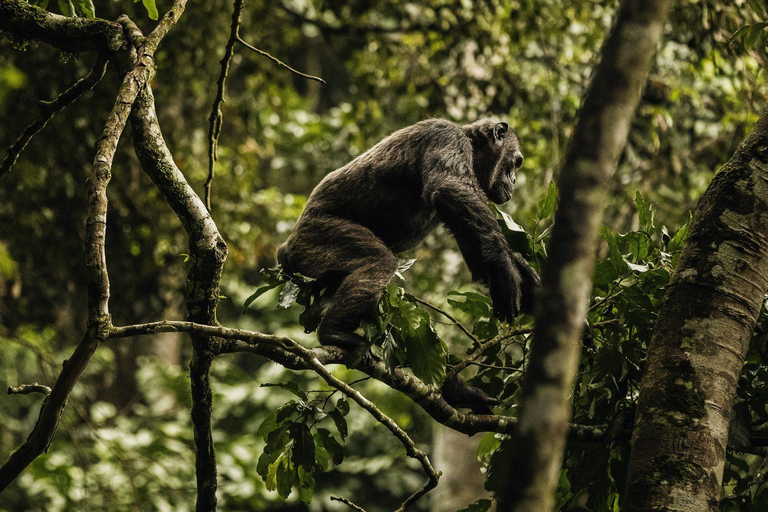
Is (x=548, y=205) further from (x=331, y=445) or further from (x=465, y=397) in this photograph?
(x=331, y=445)

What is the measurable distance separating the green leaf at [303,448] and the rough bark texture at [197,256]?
12.3 inches

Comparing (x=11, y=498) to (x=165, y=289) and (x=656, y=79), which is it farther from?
(x=656, y=79)

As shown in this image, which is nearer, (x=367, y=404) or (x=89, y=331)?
(x=89, y=331)

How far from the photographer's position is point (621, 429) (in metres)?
2.52

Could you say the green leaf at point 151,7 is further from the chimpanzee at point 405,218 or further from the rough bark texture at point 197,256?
the chimpanzee at point 405,218

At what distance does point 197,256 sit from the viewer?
2.37 metres

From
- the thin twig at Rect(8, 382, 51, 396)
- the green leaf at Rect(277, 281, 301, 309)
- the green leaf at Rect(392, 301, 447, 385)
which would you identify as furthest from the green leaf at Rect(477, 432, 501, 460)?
the thin twig at Rect(8, 382, 51, 396)

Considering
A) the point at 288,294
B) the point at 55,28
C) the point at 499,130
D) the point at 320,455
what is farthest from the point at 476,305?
the point at 55,28

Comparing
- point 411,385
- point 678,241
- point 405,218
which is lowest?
point 411,385

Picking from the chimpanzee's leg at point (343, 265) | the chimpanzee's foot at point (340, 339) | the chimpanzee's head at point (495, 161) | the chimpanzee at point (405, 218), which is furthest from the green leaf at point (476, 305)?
the chimpanzee's head at point (495, 161)

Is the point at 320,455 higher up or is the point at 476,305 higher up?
the point at 476,305

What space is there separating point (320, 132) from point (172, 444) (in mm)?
4094

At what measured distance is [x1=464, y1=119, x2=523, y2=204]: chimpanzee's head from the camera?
14.6 feet

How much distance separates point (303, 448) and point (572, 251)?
5.88 feet
